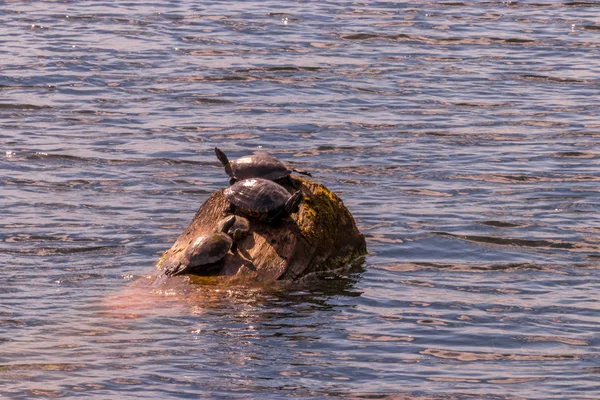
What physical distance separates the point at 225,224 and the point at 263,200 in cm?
45

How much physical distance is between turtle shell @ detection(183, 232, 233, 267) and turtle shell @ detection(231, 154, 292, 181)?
4.11ft

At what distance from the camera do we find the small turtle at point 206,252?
12.8 metres

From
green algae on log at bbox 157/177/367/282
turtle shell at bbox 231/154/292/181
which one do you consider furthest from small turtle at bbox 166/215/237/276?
turtle shell at bbox 231/154/292/181

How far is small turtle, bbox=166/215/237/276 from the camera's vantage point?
12.8 metres

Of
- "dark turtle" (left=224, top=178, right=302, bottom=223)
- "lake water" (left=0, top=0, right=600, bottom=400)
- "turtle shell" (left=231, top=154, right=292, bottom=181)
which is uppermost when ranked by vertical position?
"turtle shell" (left=231, top=154, right=292, bottom=181)

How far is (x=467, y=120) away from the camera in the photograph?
821 inches

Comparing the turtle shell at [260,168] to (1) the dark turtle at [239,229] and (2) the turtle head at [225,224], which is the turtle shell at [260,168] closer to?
(1) the dark turtle at [239,229]

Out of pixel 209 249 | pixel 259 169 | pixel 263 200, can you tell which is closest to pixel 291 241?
pixel 263 200

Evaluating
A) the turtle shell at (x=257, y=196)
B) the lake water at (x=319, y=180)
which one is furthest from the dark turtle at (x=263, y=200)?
the lake water at (x=319, y=180)

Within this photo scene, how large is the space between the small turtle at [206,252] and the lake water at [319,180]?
0.67 feet

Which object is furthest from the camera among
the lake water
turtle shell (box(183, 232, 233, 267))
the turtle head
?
the turtle head

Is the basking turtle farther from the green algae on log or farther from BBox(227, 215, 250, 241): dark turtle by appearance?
BBox(227, 215, 250, 241): dark turtle

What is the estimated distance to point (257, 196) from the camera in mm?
13000

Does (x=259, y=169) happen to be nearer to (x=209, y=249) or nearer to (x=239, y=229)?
(x=239, y=229)
